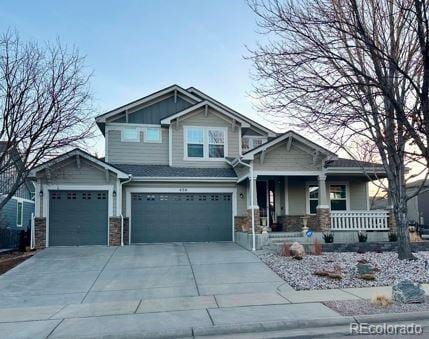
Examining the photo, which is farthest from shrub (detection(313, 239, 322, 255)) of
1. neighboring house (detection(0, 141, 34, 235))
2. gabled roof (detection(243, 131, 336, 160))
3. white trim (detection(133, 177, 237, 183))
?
neighboring house (detection(0, 141, 34, 235))

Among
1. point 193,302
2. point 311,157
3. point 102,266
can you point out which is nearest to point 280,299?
point 193,302

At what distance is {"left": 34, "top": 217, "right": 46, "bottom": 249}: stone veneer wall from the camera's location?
54.1ft

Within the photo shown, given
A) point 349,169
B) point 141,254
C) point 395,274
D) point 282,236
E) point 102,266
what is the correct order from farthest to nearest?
point 349,169 → point 282,236 → point 141,254 → point 102,266 → point 395,274

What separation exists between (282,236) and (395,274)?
5.81m

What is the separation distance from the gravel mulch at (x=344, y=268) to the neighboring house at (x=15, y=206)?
1556 cm

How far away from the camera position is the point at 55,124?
49.7ft

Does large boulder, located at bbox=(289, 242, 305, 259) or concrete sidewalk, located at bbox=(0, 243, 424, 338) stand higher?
large boulder, located at bbox=(289, 242, 305, 259)

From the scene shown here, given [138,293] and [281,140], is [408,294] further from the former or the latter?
[281,140]

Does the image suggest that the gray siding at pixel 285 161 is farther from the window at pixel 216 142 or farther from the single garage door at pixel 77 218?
the single garage door at pixel 77 218

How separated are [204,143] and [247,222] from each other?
4.90 metres

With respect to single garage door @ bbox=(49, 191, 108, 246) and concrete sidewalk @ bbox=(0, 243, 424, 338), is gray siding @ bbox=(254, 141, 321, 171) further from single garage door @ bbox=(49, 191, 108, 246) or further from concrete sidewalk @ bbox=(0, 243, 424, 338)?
single garage door @ bbox=(49, 191, 108, 246)

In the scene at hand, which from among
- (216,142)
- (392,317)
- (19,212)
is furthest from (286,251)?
(19,212)

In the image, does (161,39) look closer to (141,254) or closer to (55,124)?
(55,124)

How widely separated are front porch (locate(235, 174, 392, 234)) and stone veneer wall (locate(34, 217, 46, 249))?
8586 mm
